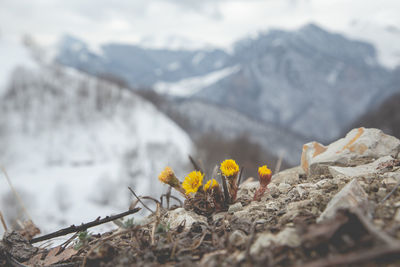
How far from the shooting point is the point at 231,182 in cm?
210

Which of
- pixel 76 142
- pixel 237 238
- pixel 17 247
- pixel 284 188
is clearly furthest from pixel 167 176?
pixel 76 142

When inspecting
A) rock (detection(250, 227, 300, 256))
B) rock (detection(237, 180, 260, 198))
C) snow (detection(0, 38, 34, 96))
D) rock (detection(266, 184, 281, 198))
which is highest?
snow (detection(0, 38, 34, 96))

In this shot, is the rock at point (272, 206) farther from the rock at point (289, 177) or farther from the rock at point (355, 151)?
the rock at point (355, 151)

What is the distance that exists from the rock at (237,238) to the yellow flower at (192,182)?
49cm

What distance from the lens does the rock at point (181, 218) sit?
Answer: 1.88 m

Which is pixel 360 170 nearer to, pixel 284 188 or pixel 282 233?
pixel 284 188

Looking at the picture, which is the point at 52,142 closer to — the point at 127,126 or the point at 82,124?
the point at 82,124

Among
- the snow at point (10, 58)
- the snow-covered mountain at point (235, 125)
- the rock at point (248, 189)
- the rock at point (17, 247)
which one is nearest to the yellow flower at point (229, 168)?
the rock at point (248, 189)

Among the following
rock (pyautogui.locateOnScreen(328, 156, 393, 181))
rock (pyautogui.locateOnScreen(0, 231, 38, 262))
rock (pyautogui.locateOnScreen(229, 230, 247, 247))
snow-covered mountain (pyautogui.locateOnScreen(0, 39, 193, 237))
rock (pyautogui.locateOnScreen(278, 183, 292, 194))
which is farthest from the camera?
snow-covered mountain (pyautogui.locateOnScreen(0, 39, 193, 237))

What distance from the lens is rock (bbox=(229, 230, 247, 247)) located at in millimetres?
1382

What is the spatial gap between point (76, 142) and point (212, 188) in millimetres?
59340

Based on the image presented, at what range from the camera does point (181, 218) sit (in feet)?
6.36

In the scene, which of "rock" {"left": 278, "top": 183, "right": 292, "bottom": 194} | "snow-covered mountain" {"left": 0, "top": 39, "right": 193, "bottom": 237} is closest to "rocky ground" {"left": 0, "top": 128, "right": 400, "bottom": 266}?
"rock" {"left": 278, "top": 183, "right": 292, "bottom": 194}

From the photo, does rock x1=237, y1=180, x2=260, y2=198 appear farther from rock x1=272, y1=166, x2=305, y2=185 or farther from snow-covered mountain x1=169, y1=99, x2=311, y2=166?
snow-covered mountain x1=169, y1=99, x2=311, y2=166
